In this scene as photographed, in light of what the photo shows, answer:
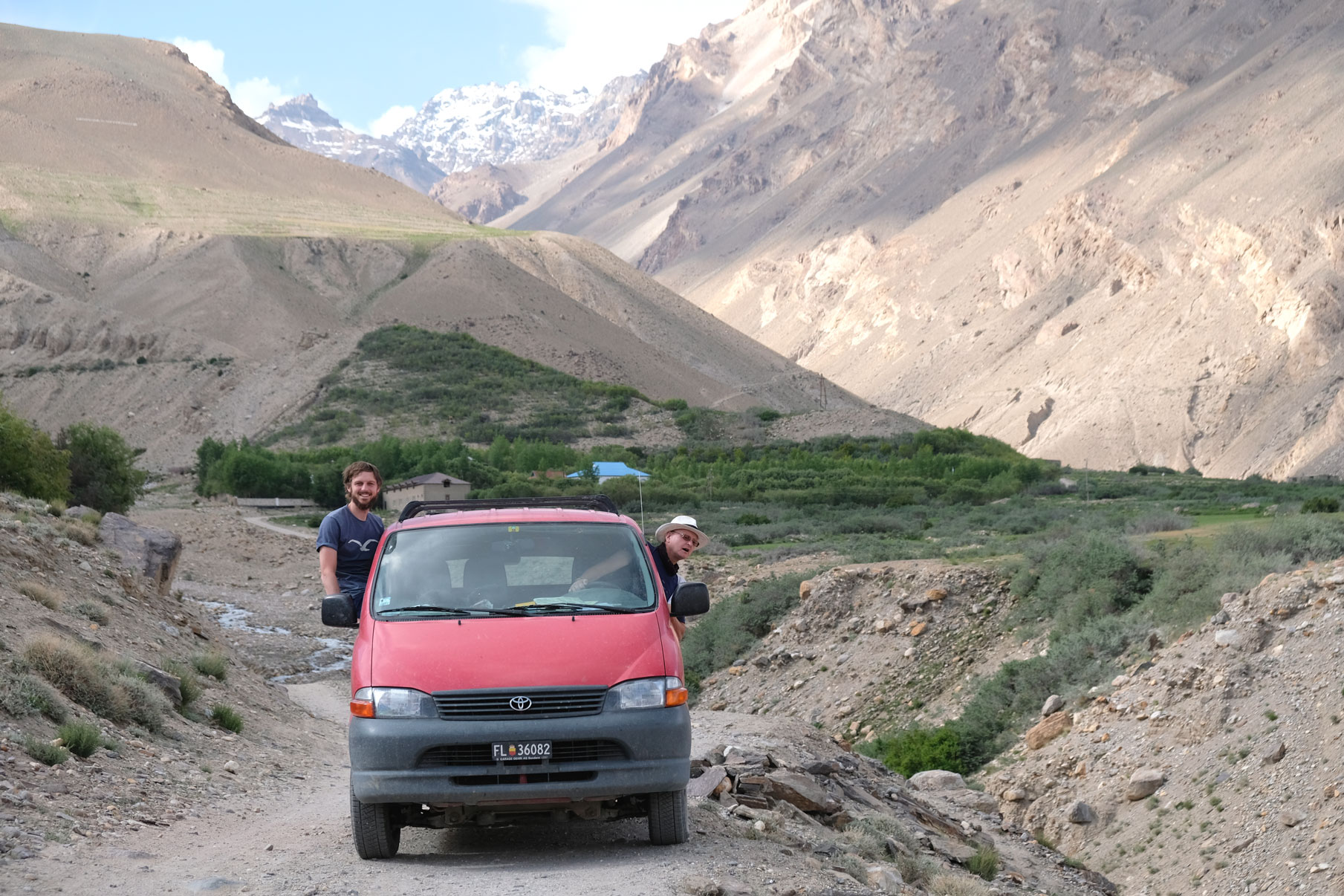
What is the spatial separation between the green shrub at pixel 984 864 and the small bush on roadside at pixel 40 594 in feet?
33.2

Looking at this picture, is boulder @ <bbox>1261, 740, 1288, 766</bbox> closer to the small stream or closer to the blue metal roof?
the small stream

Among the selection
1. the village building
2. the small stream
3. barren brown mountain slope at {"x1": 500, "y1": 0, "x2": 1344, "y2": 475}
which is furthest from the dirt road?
barren brown mountain slope at {"x1": 500, "y1": 0, "x2": 1344, "y2": 475}

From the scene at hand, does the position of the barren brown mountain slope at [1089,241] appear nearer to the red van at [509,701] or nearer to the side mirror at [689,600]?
the side mirror at [689,600]

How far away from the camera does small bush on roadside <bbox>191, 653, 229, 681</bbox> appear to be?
16078 mm

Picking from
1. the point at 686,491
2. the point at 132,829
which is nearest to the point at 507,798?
the point at 132,829

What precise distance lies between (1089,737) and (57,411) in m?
92.4

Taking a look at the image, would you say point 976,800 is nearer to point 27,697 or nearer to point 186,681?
point 186,681

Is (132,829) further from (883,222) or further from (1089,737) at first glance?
(883,222)

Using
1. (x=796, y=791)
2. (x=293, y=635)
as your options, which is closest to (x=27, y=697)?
(x=796, y=791)

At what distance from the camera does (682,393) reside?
377 ft

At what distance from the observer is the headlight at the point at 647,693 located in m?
7.54

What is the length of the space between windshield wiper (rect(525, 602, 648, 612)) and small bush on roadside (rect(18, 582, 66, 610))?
30.3ft

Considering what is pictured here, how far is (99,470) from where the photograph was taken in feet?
158

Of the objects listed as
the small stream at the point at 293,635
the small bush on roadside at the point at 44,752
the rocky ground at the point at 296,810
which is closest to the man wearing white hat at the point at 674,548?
the rocky ground at the point at 296,810
